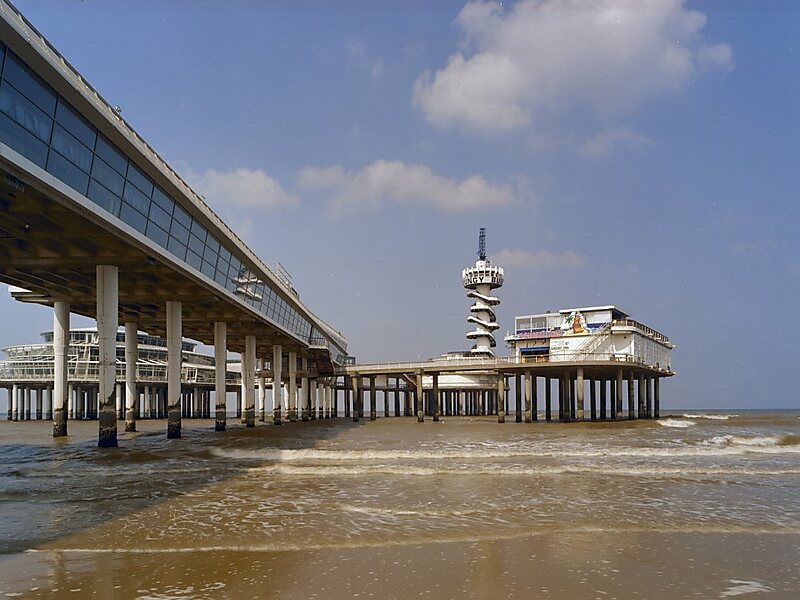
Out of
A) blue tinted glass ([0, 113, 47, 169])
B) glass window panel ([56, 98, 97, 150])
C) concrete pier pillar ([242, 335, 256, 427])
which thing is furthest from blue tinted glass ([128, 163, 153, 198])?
concrete pier pillar ([242, 335, 256, 427])

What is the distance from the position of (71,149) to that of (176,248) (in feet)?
29.1

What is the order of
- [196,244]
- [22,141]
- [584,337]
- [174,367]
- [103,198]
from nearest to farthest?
[22,141], [103,198], [196,244], [174,367], [584,337]

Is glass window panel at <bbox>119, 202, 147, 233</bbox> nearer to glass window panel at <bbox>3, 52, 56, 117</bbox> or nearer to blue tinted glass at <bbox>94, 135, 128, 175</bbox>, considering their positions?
blue tinted glass at <bbox>94, 135, 128, 175</bbox>

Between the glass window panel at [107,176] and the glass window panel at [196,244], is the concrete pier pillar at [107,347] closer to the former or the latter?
the glass window panel at [196,244]

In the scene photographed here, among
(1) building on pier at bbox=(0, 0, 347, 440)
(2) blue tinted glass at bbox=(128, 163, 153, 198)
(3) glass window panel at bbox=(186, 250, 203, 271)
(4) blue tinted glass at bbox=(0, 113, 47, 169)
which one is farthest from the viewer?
(3) glass window panel at bbox=(186, 250, 203, 271)

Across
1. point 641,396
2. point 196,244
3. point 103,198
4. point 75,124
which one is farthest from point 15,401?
point 641,396

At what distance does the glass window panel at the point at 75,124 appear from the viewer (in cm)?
1702

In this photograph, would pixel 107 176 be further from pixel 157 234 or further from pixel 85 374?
pixel 85 374

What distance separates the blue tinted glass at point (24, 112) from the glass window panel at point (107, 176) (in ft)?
8.66

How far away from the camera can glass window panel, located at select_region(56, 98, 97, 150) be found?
17.0 meters

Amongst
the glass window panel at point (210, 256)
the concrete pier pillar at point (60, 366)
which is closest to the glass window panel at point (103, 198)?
the glass window panel at point (210, 256)

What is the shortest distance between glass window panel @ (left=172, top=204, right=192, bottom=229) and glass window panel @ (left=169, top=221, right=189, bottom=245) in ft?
0.65

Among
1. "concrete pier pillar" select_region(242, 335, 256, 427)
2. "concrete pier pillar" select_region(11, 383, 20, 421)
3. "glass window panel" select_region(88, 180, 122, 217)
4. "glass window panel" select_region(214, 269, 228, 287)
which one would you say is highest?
"glass window panel" select_region(88, 180, 122, 217)

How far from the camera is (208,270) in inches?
1200
